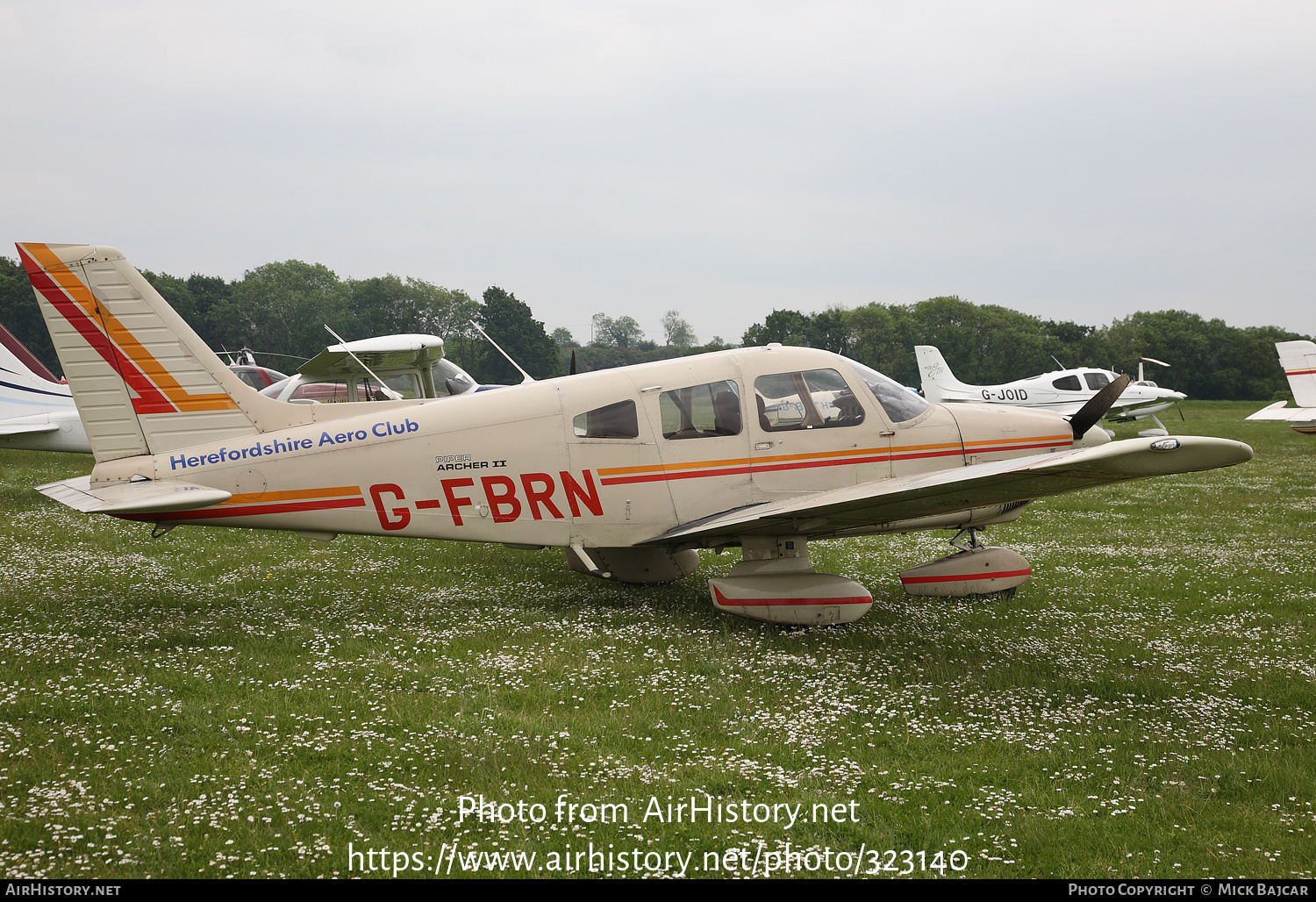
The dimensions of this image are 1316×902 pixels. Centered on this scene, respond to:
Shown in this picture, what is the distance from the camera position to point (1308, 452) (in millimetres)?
22719

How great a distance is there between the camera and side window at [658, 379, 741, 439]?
6.94 m

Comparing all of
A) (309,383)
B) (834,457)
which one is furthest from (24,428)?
(834,457)

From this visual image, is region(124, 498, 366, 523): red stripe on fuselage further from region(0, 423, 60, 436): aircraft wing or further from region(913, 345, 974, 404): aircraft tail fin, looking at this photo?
region(913, 345, 974, 404): aircraft tail fin

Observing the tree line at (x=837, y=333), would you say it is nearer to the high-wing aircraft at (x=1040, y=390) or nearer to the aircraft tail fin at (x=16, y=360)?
the high-wing aircraft at (x=1040, y=390)

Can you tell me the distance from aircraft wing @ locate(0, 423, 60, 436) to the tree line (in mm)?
58242

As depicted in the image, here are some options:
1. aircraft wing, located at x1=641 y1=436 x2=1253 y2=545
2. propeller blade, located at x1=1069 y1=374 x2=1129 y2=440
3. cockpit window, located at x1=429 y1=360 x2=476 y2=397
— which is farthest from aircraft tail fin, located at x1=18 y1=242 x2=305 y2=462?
cockpit window, located at x1=429 y1=360 x2=476 y2=397

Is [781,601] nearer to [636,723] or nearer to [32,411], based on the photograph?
[636,723]

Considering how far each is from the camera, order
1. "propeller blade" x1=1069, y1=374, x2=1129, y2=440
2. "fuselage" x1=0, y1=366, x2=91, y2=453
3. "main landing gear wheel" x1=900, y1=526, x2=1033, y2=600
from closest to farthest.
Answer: "propeller blade" x1=1069, y1=374, x2=1129, y2=440
"main landing gear wheel" x1=900, y1=526, x2=1033, y2=600
"fuselage" x1=0, y1=366, x2=91, y2=453

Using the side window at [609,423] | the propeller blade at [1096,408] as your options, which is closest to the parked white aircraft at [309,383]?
the side window at [609,423]

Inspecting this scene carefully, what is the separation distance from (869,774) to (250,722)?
11.4 feet

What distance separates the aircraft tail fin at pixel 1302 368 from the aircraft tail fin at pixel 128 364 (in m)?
23.9

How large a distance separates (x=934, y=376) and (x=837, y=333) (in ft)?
157

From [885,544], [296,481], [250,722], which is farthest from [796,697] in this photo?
[885,544]
